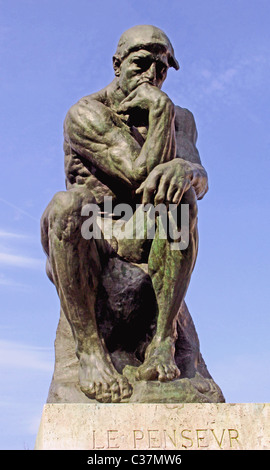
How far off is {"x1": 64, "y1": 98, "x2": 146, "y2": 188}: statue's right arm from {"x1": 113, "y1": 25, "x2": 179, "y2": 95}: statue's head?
0.33 metres

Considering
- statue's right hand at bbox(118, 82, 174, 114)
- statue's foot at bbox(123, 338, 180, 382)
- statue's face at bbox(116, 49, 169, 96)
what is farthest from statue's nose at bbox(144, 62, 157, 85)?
statue's foot at bbox(123, 338, 180, 382)

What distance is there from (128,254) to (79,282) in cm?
57

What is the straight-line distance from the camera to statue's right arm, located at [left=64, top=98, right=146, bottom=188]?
5.48m

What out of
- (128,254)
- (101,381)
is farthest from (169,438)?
(128,254)

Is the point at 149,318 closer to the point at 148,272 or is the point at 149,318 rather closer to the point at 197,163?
the point at 148,272

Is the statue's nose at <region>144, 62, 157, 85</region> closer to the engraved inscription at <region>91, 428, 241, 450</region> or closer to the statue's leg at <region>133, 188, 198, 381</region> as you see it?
the statue's leg at <region>133, 188, 198, 381</region>

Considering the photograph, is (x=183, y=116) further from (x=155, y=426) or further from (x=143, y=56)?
(x=155, y=426)

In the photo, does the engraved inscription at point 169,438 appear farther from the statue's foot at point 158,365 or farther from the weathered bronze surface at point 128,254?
the statue's foot at point 158,365

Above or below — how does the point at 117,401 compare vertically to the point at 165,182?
below

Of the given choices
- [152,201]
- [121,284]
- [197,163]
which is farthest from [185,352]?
[197,163]

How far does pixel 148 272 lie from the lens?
17.4 feet

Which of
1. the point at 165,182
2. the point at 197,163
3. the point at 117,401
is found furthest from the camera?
the point at 197,163

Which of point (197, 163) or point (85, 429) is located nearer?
point (85, 429)
